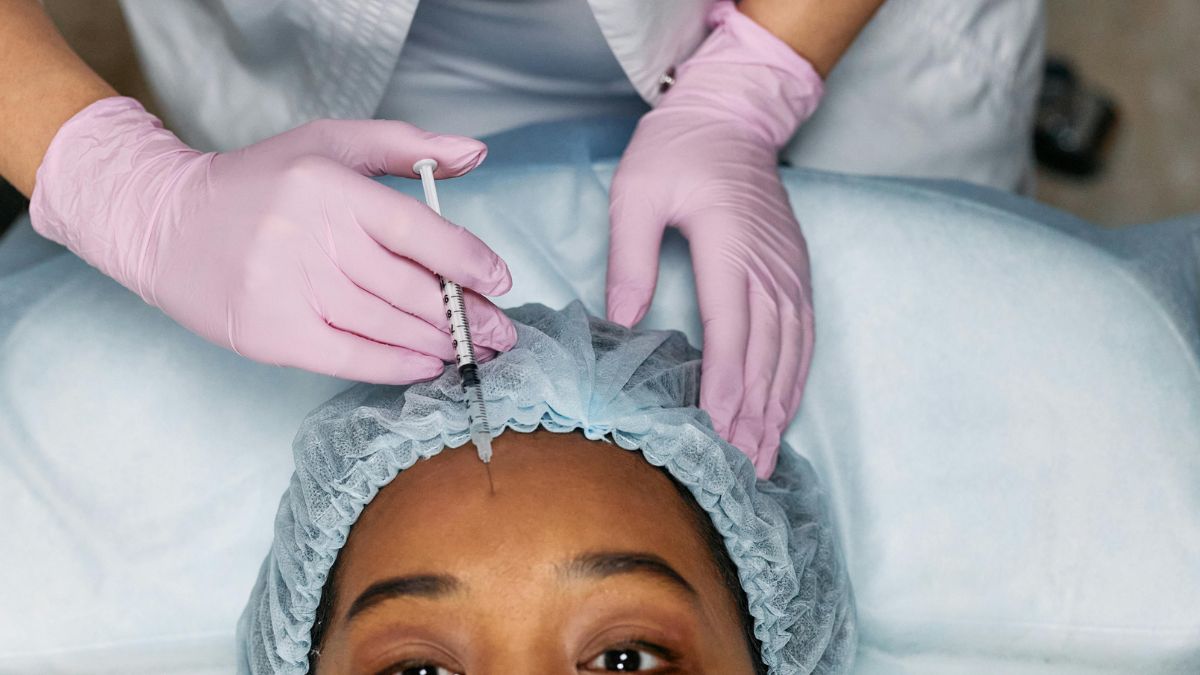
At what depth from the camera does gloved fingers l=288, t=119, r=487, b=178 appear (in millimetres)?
1101

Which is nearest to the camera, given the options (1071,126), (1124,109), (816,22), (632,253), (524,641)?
(524,641)

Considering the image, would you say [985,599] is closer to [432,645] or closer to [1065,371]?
[1065,371]

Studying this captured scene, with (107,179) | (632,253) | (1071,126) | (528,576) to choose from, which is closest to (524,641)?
(528,576)

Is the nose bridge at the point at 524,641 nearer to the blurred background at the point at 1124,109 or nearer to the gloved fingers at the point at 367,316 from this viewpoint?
the gloved fingers at the point at 367,316

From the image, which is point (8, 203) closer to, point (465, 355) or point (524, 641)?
point (465, 355)

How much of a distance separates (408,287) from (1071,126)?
6.03 feet

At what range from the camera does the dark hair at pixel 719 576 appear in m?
1.10

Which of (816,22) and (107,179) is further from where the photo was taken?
(816,22)

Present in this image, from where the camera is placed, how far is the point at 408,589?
1005mm

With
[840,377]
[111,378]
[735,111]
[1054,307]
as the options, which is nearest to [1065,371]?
[1054,307]

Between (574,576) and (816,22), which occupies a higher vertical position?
(816,22)

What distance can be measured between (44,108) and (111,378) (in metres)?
0.33

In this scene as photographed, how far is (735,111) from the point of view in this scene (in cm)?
148

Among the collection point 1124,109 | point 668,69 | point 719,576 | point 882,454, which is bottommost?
point 1124,109
